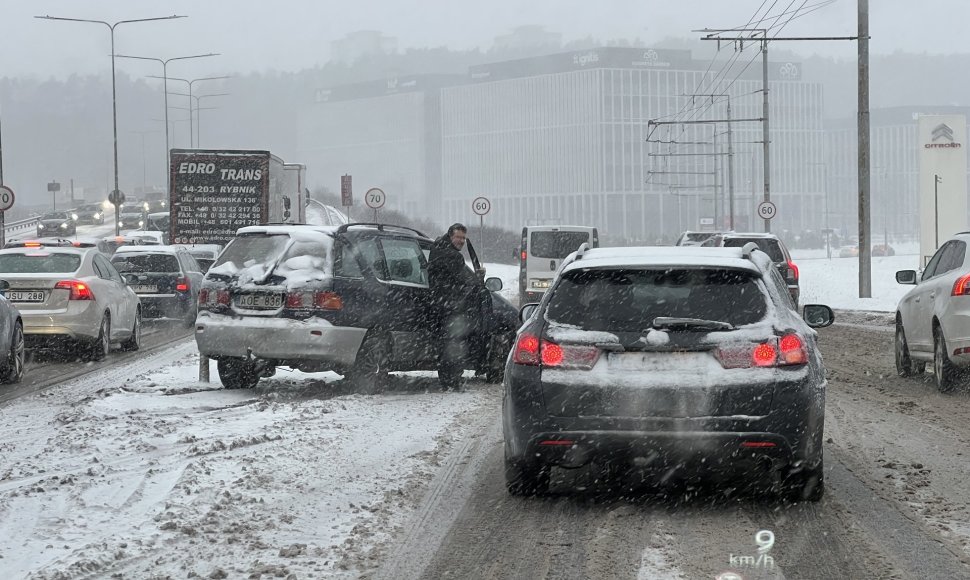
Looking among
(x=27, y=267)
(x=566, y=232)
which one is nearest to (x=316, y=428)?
(x=27, y=267)

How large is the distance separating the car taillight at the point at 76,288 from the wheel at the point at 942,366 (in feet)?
35.1

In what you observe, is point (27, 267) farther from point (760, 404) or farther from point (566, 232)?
point (566, 232)

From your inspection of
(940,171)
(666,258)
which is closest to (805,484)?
(666,258)

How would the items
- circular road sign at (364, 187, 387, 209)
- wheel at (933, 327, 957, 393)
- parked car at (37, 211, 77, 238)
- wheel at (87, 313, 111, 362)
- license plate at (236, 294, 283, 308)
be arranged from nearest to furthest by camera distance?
1. license plate at (236, 294, 283, 308)
2. wheel at (933, 327, 957, 393)
3. wheel at (87, 313, 111, 362)
4. circular road sign at (364, 187, 387, 209)
5. parked car at (37, 211, 77, 238)

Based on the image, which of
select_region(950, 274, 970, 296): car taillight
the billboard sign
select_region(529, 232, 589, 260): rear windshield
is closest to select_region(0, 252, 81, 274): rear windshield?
select_region(950, 274, 970, 296): car taillight

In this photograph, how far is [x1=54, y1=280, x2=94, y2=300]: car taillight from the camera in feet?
58.1

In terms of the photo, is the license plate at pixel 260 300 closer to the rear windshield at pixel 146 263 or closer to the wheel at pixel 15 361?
the wheel at pixel 15 361

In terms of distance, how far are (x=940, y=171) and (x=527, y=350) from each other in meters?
51.8

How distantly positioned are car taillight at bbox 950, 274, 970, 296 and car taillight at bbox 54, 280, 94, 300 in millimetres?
10927

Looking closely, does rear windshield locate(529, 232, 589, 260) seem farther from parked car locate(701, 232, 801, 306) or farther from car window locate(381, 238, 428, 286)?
car window locate(381, 238, 428, 286)

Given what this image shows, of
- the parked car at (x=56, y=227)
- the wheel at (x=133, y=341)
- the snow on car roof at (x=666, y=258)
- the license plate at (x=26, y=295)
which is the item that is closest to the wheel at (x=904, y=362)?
the snow on car roof at (x=666, y=258)

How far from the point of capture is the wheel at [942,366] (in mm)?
13188

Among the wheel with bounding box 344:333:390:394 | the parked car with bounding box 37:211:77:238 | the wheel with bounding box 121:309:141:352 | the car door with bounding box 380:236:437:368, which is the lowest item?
the wheel with bounding box 121:309:141:352

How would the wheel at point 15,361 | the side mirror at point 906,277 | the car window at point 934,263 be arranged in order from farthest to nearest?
1. the wheel at point 15,361
2. the side mirror at point 906,277
3. the car window at point 934,263
